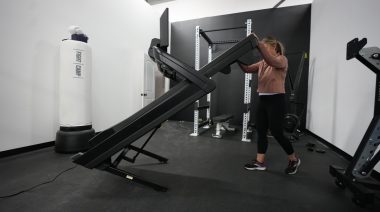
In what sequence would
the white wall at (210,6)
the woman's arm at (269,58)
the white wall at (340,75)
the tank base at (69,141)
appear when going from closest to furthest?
the woman's arm at (269,58) < the white wall at (340,75) < the tank base at (69,141) < the white wall at (210,6)

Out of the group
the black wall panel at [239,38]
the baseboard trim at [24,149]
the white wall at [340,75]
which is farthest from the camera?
the black wall panel at [239,38]

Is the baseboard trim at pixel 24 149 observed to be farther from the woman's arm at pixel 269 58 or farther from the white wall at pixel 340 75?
the white wall at pixel 340 75

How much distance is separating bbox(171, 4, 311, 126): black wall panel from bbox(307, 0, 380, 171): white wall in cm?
25

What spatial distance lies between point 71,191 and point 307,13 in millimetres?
5256

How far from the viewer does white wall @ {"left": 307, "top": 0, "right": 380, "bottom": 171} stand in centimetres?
203

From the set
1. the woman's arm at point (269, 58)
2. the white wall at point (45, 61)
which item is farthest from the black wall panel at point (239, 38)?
the woman's arm at point (269, 58)

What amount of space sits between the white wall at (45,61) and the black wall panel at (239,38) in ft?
6.12

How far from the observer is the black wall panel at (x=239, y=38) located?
4.14m

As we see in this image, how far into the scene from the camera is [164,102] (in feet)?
4.65

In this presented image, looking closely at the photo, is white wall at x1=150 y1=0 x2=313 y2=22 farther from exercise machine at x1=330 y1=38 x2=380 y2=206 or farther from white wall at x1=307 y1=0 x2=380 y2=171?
exercise machine at x1=330 y1=38 x2=380 y2=206

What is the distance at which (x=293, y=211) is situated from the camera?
125 centimetres

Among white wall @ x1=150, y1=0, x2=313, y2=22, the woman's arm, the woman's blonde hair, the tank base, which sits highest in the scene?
white wall @ x1=150, y1=0, x2=313, y2=22

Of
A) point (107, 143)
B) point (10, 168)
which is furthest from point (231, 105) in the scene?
point (10, 168)

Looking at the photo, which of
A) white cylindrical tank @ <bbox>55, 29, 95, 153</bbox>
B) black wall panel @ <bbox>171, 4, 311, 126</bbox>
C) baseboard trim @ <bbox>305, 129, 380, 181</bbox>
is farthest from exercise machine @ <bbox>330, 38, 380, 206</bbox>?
white cylindrical tank @ <bbox>55, 29, 95, 153</bbox>
